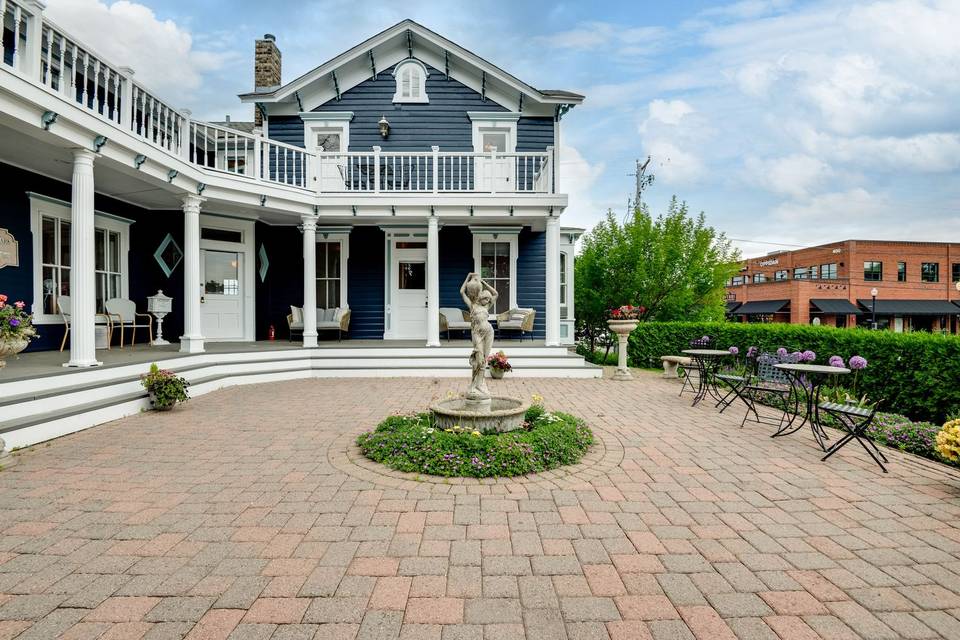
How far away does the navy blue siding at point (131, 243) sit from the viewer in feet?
23.7

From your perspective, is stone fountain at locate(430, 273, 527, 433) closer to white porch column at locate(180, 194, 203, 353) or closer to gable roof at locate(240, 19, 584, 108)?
white porch column at locate(180, 194, 203, 353)

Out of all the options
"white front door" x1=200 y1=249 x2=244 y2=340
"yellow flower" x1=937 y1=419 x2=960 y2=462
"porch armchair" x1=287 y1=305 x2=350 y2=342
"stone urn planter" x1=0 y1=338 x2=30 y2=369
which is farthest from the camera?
"porch armchair" x1=287 y1=305 x2=350 y2=342

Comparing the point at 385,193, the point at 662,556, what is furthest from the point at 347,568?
the point at 385,193

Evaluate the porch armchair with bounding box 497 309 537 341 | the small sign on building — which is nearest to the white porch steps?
the porch armchair with bounding box 497 309 537 341

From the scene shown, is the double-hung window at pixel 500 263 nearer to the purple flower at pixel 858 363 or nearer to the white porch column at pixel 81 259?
the purple flower at pixel 858 363

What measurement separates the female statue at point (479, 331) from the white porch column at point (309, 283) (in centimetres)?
608

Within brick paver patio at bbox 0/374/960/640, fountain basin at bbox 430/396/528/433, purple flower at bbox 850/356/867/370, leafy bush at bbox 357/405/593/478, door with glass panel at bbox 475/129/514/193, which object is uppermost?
door with glass panel at bbox 475/129/514/193

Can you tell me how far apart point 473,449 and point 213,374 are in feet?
21.3

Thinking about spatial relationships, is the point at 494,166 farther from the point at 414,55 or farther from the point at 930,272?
the point at 930,272

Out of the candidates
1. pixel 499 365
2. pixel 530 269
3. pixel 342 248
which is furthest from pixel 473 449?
pixel 342 248

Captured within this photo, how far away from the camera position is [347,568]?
2.57 metres

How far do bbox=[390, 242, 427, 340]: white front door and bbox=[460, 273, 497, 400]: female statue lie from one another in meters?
7.03

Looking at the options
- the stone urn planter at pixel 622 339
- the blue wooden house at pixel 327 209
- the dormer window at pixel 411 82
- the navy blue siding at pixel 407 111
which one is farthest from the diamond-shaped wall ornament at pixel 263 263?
the stone urn planter at pixel 622 339

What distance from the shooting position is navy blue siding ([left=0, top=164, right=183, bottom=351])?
7.24 metres
